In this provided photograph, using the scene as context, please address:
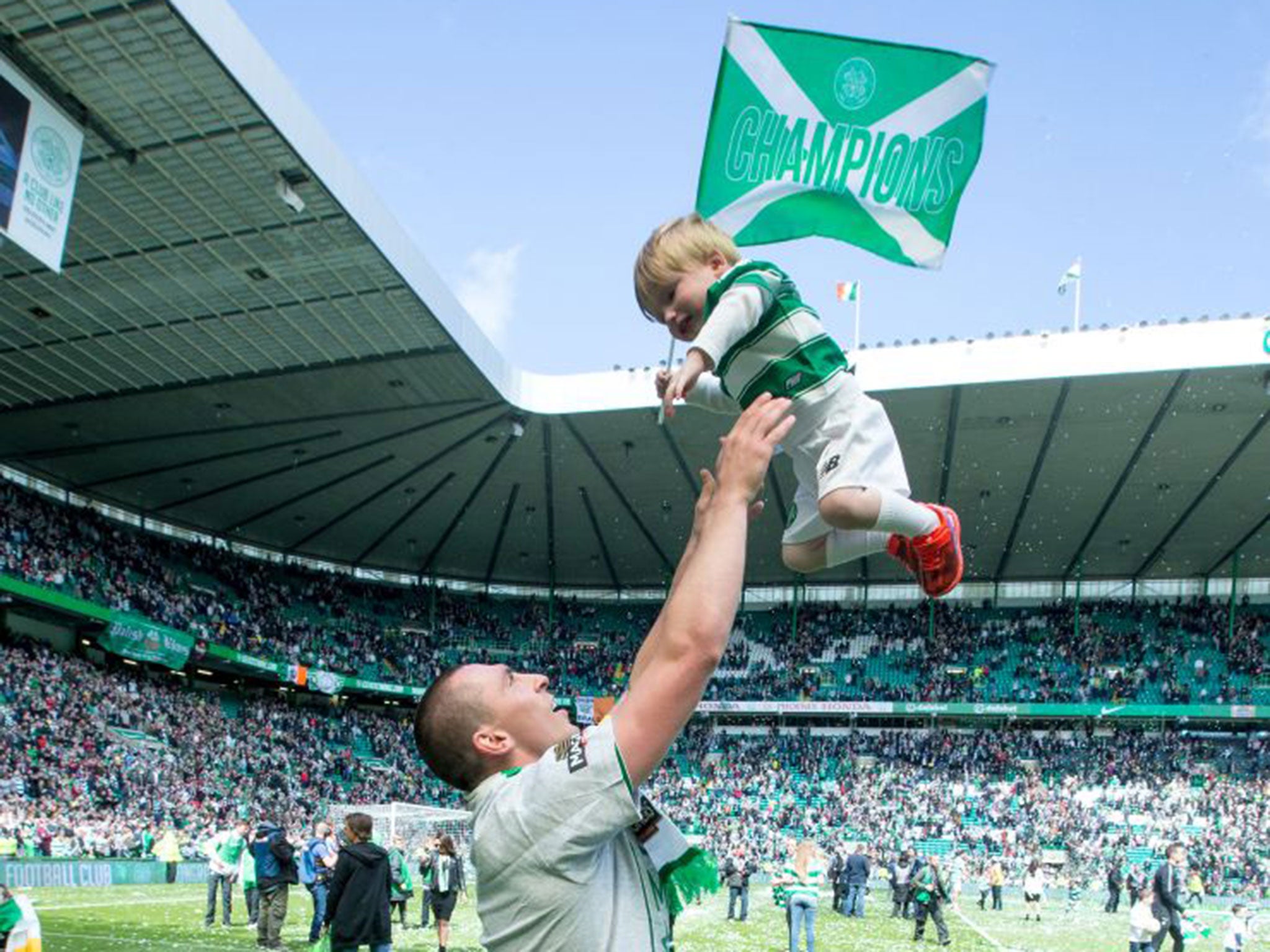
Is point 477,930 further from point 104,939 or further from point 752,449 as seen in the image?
point 752,449

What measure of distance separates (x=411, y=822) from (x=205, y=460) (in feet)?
49.4

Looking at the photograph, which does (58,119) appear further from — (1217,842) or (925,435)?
(1217,842)

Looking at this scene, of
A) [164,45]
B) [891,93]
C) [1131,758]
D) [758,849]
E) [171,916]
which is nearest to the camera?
[891,93]

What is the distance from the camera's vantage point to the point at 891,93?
571 cm

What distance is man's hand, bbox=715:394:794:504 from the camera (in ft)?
7.35

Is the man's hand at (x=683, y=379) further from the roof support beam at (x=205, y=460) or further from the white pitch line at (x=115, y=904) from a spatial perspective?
the roof support beam at (x=205, y=460)

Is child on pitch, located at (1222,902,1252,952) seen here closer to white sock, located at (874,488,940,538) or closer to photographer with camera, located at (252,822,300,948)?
photographer with camera, located at (252,822,300,948)

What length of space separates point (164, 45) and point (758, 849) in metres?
27.6

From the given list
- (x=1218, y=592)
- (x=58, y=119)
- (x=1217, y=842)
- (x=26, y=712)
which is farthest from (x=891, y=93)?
(x=1218, y=592)

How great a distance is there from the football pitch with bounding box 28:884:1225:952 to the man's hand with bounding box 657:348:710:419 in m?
13.7

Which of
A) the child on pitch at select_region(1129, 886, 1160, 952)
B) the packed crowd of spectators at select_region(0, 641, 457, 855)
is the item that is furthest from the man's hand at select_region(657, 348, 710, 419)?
the packed crowd of spectators at select_region(0, 641, 457, 855)

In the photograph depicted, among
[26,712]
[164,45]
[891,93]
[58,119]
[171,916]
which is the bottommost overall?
[171,916]

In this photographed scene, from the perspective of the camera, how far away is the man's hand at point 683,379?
115 inches

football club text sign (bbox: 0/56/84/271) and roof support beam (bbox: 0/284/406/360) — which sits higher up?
roof support beam (bbox: 0/284/406/360)
